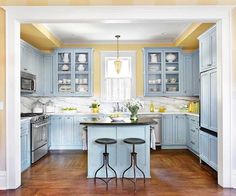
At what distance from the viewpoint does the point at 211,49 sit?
4.34 meters

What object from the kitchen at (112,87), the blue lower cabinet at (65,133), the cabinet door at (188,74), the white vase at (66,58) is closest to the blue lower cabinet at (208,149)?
the kitchen at (112,87)

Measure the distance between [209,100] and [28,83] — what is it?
12.3 ft

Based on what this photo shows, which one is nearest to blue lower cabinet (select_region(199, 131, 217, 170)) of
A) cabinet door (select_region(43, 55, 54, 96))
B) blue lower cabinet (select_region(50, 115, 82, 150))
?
blue lower cabinet (select_region(50, 115, 82, 150))

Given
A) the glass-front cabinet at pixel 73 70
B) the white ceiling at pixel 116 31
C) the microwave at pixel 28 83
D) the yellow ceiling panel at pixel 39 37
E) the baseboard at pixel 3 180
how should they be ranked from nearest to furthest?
the baseboard at pixel 3 180 < the yellow ceiling panel at pixel 39 37 < the microwave at pixel 28 83 < the white ceiling at pixel 116 31 < the glass-front cabinet at pixel 73 70

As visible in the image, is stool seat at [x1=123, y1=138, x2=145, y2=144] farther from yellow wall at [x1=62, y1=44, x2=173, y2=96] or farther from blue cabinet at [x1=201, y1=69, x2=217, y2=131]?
yellow wall at [x1=62, y1=44, x2=173, y2=96]

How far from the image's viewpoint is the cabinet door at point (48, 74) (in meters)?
6.56

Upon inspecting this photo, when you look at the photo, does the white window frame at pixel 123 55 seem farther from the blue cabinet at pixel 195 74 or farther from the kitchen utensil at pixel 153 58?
the blue cabinet at pixel 195 74

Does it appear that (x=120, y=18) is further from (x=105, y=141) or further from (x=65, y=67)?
(x=65, y=67)

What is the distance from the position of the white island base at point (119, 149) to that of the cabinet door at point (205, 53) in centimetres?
163

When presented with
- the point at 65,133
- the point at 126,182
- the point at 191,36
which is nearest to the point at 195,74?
the point at 191,36

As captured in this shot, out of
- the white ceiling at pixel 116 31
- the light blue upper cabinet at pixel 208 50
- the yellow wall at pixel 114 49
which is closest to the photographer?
the light blue upper cabinet at pixel 208 50

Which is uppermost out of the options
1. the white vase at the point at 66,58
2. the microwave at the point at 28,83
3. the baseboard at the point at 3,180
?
the white vase at the point at 66,58

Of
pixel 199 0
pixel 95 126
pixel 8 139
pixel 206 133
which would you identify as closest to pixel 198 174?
pixel 206 133

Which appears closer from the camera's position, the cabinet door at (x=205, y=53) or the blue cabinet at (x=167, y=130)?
the cabinet door at (x=205, y=53)
